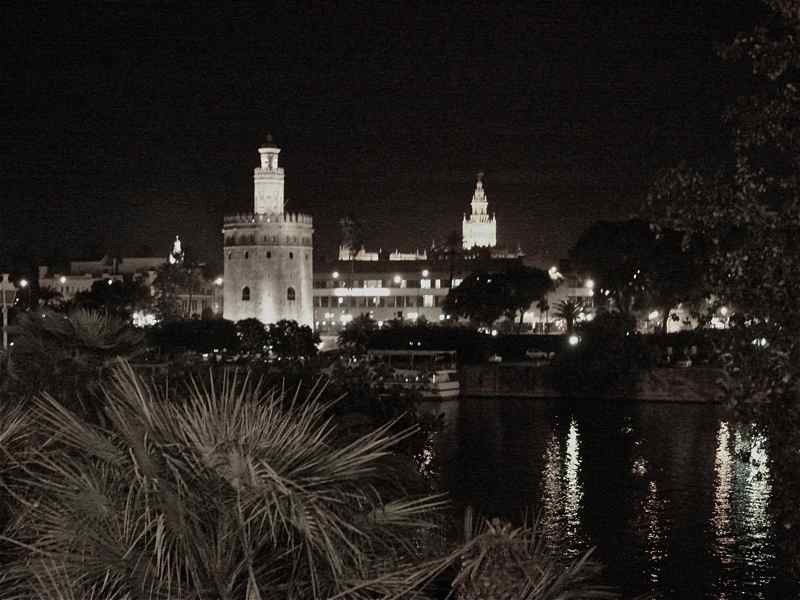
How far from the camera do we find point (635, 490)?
1299 inches

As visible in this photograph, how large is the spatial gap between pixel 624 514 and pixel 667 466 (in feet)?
28.9

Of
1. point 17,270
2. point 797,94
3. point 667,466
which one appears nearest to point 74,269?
point 17,270

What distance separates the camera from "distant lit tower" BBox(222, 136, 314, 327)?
284 feet

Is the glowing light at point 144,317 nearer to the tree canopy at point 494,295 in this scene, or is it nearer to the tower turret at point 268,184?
the tower turret at point 268,184

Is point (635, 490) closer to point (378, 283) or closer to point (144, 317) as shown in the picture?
point (144, 317)

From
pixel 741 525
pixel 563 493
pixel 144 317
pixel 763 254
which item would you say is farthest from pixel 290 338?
pixel 763 254

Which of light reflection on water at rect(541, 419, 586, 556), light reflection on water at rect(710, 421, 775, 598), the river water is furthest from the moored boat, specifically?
light reflection on water at rect(710, 421, 775, 598)

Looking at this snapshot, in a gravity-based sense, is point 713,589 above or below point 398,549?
below

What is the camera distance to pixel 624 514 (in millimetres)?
29234

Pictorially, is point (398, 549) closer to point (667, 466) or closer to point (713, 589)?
point (713, 589)

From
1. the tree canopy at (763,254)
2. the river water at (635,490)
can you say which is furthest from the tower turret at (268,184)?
the tree canopy at (763,254)

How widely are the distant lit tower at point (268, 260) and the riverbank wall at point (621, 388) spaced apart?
24491 mm

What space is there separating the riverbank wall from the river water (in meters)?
4.78

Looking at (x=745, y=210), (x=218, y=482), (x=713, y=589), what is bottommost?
(x=713, y=589)
